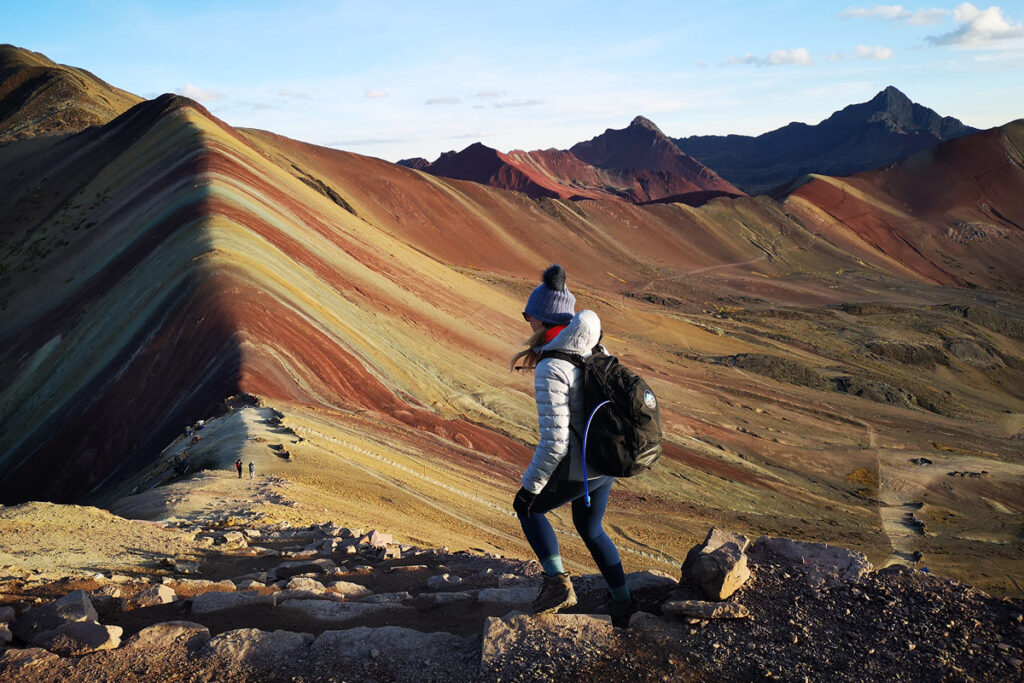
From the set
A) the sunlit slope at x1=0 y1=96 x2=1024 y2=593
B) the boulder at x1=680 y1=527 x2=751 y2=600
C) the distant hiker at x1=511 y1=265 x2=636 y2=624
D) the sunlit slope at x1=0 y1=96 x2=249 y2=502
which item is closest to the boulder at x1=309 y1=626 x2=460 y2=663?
the distant hiker at x1=511 y1=265 x2=636 y2=624

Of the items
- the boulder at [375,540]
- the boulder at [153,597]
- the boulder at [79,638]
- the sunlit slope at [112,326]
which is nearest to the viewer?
the boulder at [79,638]

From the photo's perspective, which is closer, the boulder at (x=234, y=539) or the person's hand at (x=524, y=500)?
the person's hand at (x=524, y=500)

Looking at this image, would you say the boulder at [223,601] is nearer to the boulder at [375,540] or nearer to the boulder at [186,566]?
the boulder at [186,566]

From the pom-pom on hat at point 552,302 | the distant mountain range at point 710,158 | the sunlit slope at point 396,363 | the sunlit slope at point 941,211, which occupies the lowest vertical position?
the sunlit slope at point 396,363

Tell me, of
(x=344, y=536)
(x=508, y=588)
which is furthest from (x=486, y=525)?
(x=508, y=588)

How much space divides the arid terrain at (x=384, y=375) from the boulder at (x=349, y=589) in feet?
5.82

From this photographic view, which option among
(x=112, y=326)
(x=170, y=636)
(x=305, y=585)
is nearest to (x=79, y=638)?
(x=170, y=636)

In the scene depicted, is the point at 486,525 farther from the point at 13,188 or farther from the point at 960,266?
the point at 960,266

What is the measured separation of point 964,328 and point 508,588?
53.1 meters

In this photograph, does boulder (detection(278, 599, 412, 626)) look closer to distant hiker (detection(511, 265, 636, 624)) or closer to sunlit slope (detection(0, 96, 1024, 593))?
distant hiker (detection(511, 265, 636, 624))

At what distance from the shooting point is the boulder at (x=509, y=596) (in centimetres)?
481

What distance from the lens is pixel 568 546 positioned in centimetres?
1177

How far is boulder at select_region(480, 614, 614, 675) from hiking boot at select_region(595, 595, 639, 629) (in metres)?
0.20

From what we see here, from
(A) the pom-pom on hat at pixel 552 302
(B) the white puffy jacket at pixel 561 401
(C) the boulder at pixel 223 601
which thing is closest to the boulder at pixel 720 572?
(B) the white puffy jacket at pixel 561 401
